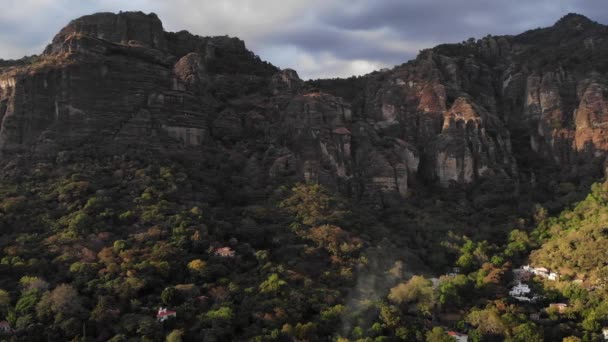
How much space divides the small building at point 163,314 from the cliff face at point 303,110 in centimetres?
2026

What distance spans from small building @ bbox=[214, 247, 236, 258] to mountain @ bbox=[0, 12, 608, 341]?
0.45 ft

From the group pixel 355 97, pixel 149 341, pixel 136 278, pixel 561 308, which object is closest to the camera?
pixel 149 341

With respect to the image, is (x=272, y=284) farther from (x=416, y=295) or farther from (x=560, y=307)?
(x=560, y=307)

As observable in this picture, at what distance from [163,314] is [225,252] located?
29.4 ft

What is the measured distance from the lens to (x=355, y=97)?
87812 millimetres

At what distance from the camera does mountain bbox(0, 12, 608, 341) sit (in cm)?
4406

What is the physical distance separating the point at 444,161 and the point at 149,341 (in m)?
40.7

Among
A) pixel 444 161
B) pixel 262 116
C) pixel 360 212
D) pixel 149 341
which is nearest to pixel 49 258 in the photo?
pixel 149 341

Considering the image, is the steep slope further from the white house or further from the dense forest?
the white house

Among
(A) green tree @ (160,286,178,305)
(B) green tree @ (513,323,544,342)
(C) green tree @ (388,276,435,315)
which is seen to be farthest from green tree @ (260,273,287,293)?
(B) green tree @ (513,323,544,342)

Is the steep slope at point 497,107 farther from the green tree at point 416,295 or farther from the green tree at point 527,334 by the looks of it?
the green tree at point 527,334

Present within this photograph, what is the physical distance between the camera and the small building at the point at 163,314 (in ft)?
136

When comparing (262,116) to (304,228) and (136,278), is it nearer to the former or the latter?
(304,228)

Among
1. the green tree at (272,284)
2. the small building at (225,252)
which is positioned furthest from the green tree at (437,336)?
the small building at (225,252)
